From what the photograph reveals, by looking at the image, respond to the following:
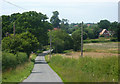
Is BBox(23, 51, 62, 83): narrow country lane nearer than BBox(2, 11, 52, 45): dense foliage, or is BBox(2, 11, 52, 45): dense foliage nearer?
BBox(23, 51, 62, 83): narrow country lane

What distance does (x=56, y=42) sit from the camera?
11088 cm

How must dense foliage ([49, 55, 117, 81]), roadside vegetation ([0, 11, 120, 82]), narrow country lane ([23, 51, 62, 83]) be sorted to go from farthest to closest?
roadside vegetation ([0, 11, 120, 82])
narrow country lane ([23, 51, 62, 83])
dense foliage ([49, 55, 117, 81])

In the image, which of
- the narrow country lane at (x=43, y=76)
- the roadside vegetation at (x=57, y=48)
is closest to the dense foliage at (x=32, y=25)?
the roadside vegetation at (x=57, y=48)

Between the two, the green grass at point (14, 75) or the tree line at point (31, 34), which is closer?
the green grass at point (14, 75)

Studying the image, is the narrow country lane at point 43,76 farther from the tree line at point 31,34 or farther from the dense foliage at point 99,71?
the tree line at point 31,34

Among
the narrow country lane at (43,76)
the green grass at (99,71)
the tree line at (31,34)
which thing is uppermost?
the tree line at (31,34)

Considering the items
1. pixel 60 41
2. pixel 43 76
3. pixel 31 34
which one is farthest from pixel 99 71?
pixel 60 41

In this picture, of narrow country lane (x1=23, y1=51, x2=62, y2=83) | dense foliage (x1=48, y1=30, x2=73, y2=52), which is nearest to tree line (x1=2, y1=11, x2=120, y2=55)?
dense foliage (x1=48, y1=30, x2=73, y2=52)

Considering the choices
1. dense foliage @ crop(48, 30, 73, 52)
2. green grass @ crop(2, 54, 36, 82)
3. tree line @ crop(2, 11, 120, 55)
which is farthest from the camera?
dense foliage @ crop(48, 30, 73, 52)

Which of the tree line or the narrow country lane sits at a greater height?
the tree line

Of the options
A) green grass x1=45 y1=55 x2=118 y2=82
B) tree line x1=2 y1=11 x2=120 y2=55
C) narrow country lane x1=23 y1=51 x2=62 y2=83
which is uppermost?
tree line x1=2 y1=11 x2=120 y2=55

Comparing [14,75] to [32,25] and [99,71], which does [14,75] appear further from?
[32,25]

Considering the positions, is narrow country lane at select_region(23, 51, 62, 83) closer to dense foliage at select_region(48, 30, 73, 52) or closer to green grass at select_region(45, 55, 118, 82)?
green grass at select_region(45, 55, 118, 82)

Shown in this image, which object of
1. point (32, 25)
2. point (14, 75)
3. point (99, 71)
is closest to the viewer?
point (99, 71)
